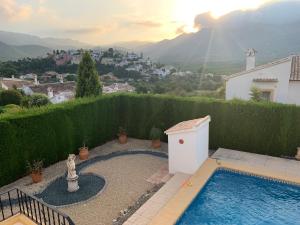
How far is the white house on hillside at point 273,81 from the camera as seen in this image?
1850cm

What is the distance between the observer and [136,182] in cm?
1192

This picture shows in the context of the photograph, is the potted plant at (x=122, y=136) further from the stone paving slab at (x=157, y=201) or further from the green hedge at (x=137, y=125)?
the stone paving slab at (x=157, y=201)

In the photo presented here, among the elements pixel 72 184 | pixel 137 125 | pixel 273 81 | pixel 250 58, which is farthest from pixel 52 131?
pixel 250 58

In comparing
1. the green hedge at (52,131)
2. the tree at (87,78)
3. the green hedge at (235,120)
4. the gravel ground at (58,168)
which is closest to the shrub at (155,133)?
the gravel ground at (58,168)

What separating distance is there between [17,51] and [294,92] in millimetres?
138420

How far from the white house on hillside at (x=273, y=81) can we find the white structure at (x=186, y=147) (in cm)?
884

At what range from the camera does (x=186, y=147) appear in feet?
39.7

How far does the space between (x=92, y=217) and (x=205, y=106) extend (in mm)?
8850

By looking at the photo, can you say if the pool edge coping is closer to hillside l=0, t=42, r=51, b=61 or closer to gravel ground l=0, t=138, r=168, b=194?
gravel ground l=0, t=138, r=168, b=194

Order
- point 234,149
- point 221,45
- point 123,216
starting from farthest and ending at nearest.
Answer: point 221,45, point 234,149, point 123,216

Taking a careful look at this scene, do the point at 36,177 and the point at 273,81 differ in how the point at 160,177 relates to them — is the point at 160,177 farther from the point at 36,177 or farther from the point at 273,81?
the point at 273,81

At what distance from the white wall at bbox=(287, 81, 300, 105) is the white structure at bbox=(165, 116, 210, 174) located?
924 cm

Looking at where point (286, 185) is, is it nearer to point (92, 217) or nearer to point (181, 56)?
point (92, 217)

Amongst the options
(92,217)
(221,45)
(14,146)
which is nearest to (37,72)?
(14,146)
